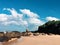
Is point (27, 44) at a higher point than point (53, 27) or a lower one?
lower

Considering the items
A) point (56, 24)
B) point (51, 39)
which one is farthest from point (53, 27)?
point (51, 39)

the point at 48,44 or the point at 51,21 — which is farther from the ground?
the point at 51,21

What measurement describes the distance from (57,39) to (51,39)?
511mm

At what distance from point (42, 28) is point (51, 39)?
107 feet

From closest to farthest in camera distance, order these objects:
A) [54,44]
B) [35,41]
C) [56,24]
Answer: [54,44] < [35,41] < [56,24]

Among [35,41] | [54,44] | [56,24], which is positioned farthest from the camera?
[56,24]

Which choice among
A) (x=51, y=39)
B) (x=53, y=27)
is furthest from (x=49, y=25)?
(x=51, y=39)

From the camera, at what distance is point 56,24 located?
156 feet

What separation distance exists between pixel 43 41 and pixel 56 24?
31076mm

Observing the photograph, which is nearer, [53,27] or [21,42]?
[21,42]

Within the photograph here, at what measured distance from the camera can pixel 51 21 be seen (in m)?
50.6

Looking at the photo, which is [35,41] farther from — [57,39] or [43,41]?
[57,39]

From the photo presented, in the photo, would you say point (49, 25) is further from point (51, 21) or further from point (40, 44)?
point (40, 44)

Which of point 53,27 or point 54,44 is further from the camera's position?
point 53,27
